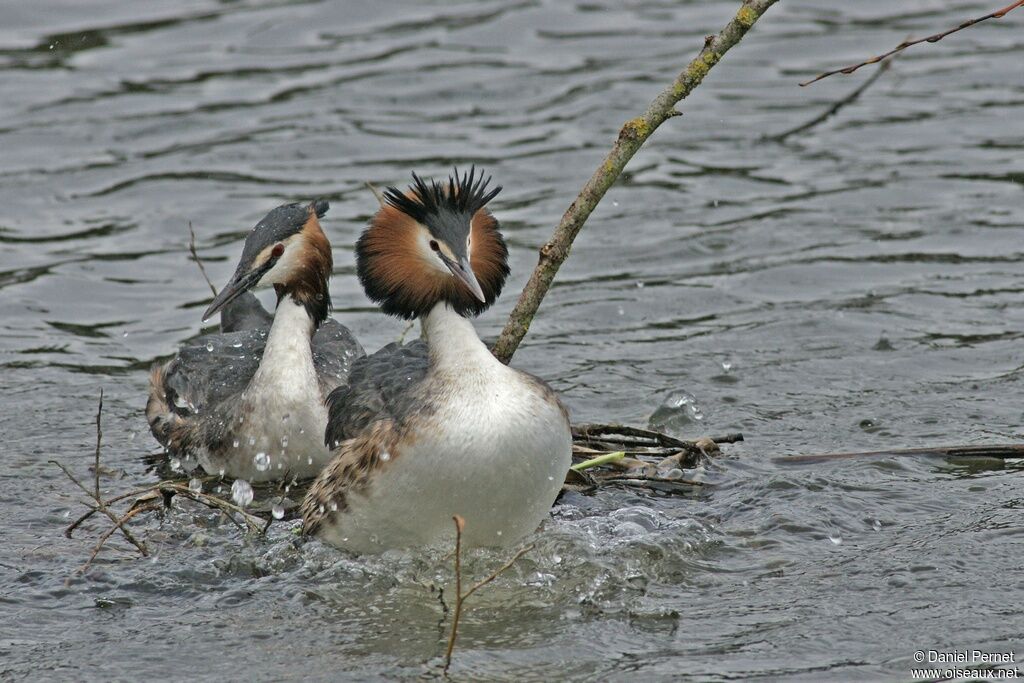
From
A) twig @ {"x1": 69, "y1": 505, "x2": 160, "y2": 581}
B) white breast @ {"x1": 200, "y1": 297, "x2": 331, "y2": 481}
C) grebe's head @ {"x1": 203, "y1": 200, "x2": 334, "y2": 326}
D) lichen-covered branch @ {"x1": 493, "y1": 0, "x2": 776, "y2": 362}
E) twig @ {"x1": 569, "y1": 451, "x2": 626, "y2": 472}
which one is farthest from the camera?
grebe's head @ {"x1": 203, "y1": 200, "x2": 334, "y2": 326}

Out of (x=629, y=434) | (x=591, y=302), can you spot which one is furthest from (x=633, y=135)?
(x=591, y=302)

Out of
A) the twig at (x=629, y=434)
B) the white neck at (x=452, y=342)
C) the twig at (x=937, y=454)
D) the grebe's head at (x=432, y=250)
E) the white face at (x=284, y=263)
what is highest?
the grebe's head at (x=432, y=250)

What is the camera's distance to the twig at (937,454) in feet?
23.4

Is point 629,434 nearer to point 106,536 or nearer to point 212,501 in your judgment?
point 212,501

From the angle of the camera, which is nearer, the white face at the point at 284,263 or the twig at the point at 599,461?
the twig at the point at 599,461

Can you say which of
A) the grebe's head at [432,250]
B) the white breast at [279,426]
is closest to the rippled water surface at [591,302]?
the white breast at [279,426]

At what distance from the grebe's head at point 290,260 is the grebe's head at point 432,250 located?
172cm

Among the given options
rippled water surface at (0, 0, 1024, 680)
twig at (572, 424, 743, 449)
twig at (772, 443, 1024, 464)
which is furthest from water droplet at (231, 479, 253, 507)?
twig at (772, 443, 1024, 464)

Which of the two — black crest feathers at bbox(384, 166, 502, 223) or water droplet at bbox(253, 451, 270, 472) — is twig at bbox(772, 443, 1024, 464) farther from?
water droplet at bbox(253, 451, 270, 472)

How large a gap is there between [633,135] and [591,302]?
3973 millimetres

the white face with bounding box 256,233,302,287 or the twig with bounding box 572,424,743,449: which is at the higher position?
the white face with bounding box 256,233,302,287

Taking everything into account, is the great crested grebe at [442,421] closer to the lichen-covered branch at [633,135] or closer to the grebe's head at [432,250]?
the grebe's head at [432,250]

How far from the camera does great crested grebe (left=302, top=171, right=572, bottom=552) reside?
5.73 meters

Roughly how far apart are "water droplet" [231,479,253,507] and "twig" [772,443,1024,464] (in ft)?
8.00
